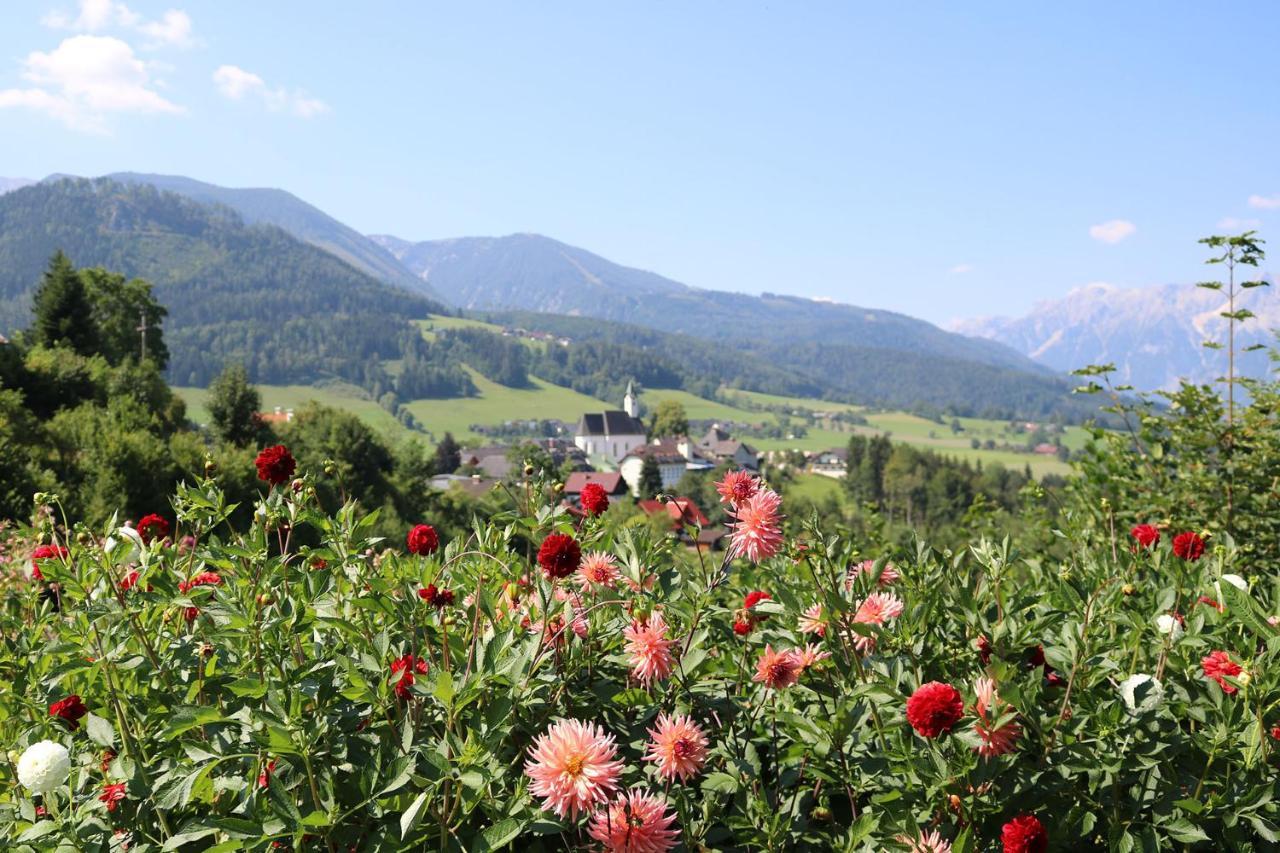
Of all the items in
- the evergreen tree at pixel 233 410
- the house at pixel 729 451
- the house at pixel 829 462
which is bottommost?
the house at pixel 829 462

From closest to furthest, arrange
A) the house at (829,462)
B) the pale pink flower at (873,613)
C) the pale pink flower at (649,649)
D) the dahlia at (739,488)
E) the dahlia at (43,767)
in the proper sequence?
the dahlia at (43,767) → the pale pink flower at (649,649) → the pale pink flower at (873,613) → the dahlia at (739,488) → the house at (829,462)

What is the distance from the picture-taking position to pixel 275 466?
251 cm

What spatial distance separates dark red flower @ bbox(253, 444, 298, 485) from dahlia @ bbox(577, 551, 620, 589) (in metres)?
0.87

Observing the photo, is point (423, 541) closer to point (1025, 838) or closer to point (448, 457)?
point (1025, 838)

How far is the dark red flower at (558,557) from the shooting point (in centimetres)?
185

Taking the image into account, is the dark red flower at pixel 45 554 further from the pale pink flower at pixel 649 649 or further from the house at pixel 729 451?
the house at pixel 729 451

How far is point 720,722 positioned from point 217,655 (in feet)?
3.80

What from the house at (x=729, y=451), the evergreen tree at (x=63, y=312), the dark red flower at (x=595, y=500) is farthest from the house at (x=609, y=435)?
the dark red flower at (x=595, y=500)

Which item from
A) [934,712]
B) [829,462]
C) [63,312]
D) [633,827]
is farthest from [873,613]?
[829,462]

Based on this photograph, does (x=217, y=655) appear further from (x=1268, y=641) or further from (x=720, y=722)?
(x=1268, y=641)

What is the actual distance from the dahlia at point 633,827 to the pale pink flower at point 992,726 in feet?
2.02

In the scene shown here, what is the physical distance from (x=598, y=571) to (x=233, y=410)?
38249 millimetres

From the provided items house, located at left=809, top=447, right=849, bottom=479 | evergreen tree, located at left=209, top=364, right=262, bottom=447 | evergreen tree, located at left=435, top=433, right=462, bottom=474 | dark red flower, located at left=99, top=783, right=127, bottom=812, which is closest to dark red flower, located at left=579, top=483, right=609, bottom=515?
dark red flower, located at left=99, top=783, right=127, bottom=812

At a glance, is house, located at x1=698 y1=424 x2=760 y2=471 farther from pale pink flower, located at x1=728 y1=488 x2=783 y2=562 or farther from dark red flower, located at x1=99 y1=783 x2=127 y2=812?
dark red flower, located at x1=99 y1=783 x2=127 y2=812
